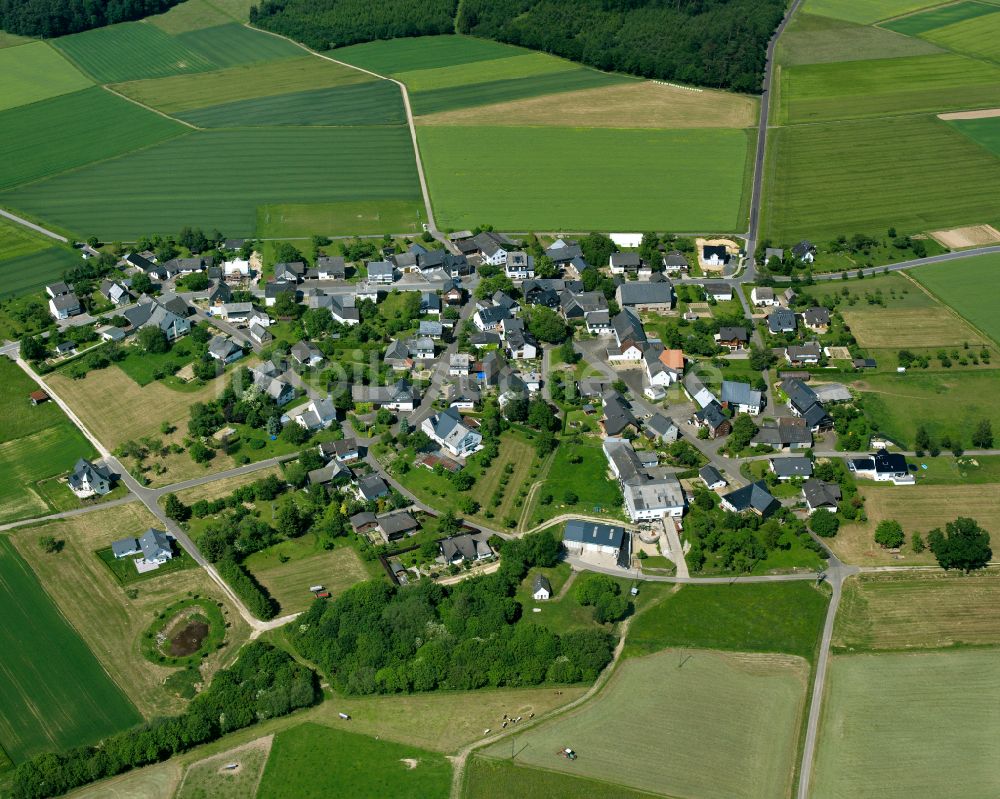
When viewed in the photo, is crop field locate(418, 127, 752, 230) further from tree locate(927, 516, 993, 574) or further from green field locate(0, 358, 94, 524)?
tree locate(927, 516, 993, 574)

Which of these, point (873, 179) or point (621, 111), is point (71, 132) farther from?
point (873, 179)

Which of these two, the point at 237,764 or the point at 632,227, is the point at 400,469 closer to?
the point at 237,764

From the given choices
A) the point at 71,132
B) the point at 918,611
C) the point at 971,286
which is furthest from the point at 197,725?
the point at 71,132

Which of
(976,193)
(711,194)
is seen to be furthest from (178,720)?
(976,193)

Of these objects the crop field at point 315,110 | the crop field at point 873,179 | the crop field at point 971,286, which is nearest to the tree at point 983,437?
the crop field at point 971,286

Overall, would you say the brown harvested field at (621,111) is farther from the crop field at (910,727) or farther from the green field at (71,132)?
the crop field at (910,727)

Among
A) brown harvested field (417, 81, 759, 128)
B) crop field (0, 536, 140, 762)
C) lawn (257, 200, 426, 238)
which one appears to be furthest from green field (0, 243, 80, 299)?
brown harvested field (417, 81, 759, 128)
